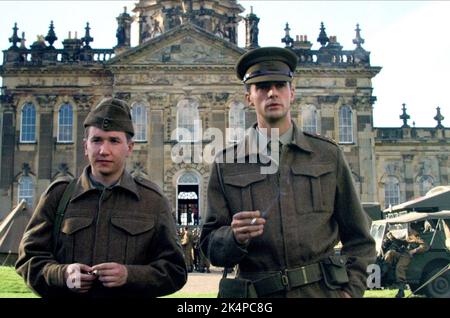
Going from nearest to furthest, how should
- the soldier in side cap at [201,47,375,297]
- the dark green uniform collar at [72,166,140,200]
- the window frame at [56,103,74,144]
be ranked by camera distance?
the soldier in side cap at [201,47,375,297] → the dark green uniform collar at [72,166,140,200] → the window frame at [56,103,74,144]

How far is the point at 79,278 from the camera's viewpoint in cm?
372

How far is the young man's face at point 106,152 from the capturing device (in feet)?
13.6

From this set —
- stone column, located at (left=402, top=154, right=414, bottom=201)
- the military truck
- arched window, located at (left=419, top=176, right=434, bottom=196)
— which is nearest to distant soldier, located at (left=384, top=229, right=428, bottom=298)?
the military truck

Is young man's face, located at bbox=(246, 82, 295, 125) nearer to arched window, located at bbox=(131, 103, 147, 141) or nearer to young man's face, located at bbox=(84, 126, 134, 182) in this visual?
young man's face, located at bbox=(84, 126, 134, 182)

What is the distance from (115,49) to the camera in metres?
36.6

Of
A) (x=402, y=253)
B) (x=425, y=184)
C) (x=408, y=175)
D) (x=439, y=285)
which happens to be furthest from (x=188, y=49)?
(x=439, y=285)

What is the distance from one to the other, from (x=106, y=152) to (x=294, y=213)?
1.43 metres

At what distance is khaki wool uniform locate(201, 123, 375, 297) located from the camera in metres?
3.88

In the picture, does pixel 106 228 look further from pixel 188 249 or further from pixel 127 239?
pixel 188 249

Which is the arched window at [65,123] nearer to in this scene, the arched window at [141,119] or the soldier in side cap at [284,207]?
the arched window at [141,119]

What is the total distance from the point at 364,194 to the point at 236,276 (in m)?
32.2

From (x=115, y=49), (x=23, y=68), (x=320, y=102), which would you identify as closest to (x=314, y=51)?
(x=320, y=102)

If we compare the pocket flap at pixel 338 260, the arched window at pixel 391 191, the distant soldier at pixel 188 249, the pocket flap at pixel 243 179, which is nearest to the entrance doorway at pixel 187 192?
the distant soldier at pixel 188 249
